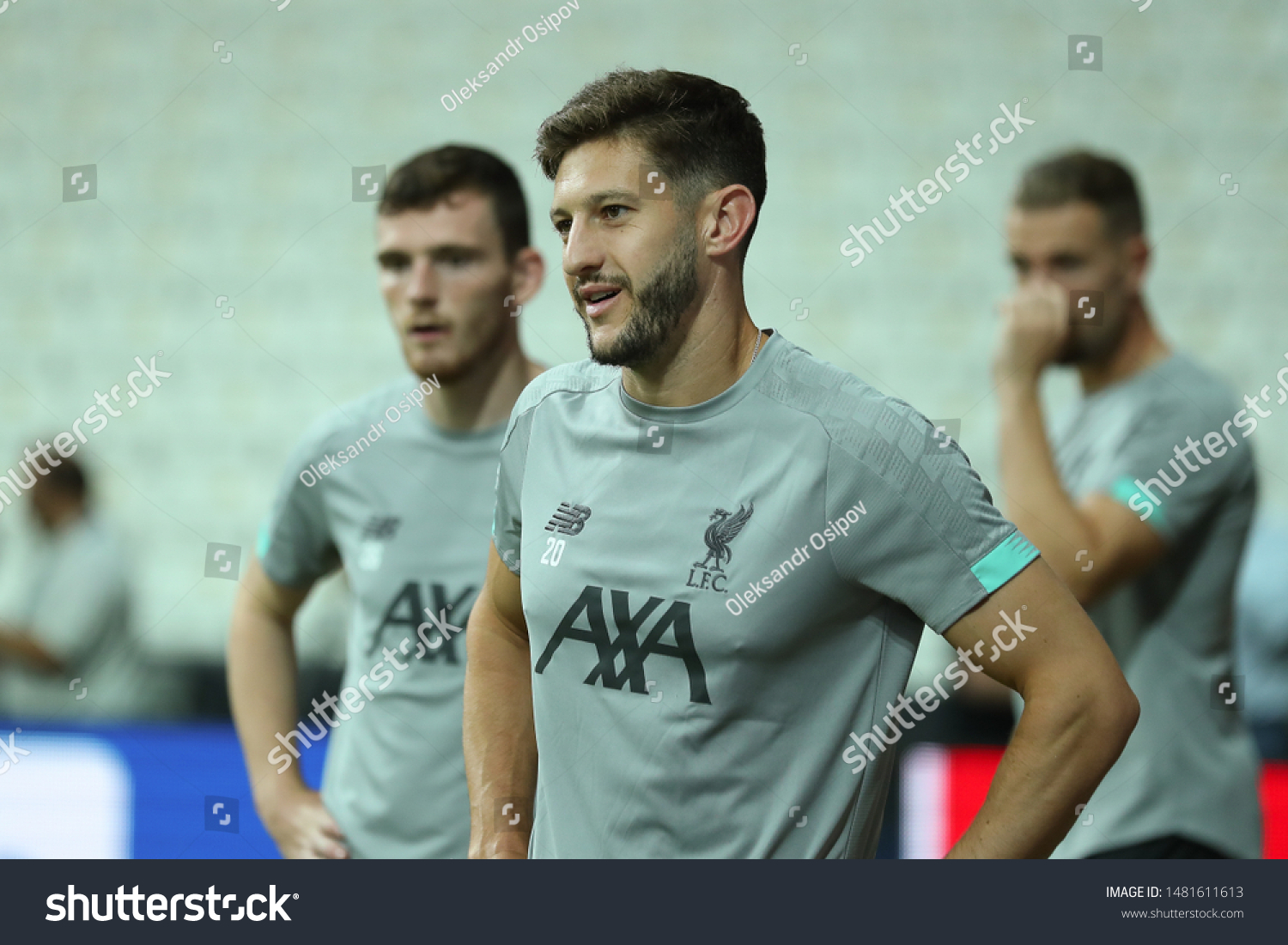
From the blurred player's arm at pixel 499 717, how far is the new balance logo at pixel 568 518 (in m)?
0.19

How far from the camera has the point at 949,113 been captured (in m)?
5.17

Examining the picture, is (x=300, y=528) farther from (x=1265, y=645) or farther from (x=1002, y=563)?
(x=1265, y=645)

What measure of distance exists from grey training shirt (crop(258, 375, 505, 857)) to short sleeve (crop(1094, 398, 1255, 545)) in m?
1.25

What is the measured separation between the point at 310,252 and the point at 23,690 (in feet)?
7.17

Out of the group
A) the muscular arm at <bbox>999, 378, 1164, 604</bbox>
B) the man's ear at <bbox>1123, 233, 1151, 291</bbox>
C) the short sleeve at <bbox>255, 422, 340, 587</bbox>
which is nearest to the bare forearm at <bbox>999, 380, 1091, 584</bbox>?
the muscular arm at <bbox>999, 378, 1164, 604</bbox>

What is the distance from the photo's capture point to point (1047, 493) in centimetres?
245

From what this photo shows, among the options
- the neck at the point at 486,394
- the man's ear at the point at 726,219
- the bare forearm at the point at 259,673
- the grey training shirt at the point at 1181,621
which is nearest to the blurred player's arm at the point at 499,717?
the man's ear at the point at 726,219

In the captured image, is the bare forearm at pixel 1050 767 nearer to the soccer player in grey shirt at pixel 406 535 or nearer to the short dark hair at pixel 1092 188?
the soccer player in grey shirt at pixel 406 535

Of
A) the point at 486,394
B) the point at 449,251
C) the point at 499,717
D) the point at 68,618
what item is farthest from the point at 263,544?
the point at 68,618

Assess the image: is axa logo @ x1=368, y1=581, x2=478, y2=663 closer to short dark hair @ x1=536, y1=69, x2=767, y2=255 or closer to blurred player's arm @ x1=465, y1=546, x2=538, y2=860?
blurred player's arm @ x1=465, y1=546, x2=538, y2=860

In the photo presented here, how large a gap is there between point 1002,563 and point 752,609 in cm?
31

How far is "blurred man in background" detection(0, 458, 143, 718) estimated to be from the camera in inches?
175

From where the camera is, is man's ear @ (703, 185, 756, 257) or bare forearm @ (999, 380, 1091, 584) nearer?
man's ear @ (703, 185, 756, 257)

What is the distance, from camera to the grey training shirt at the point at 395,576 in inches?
95.6
